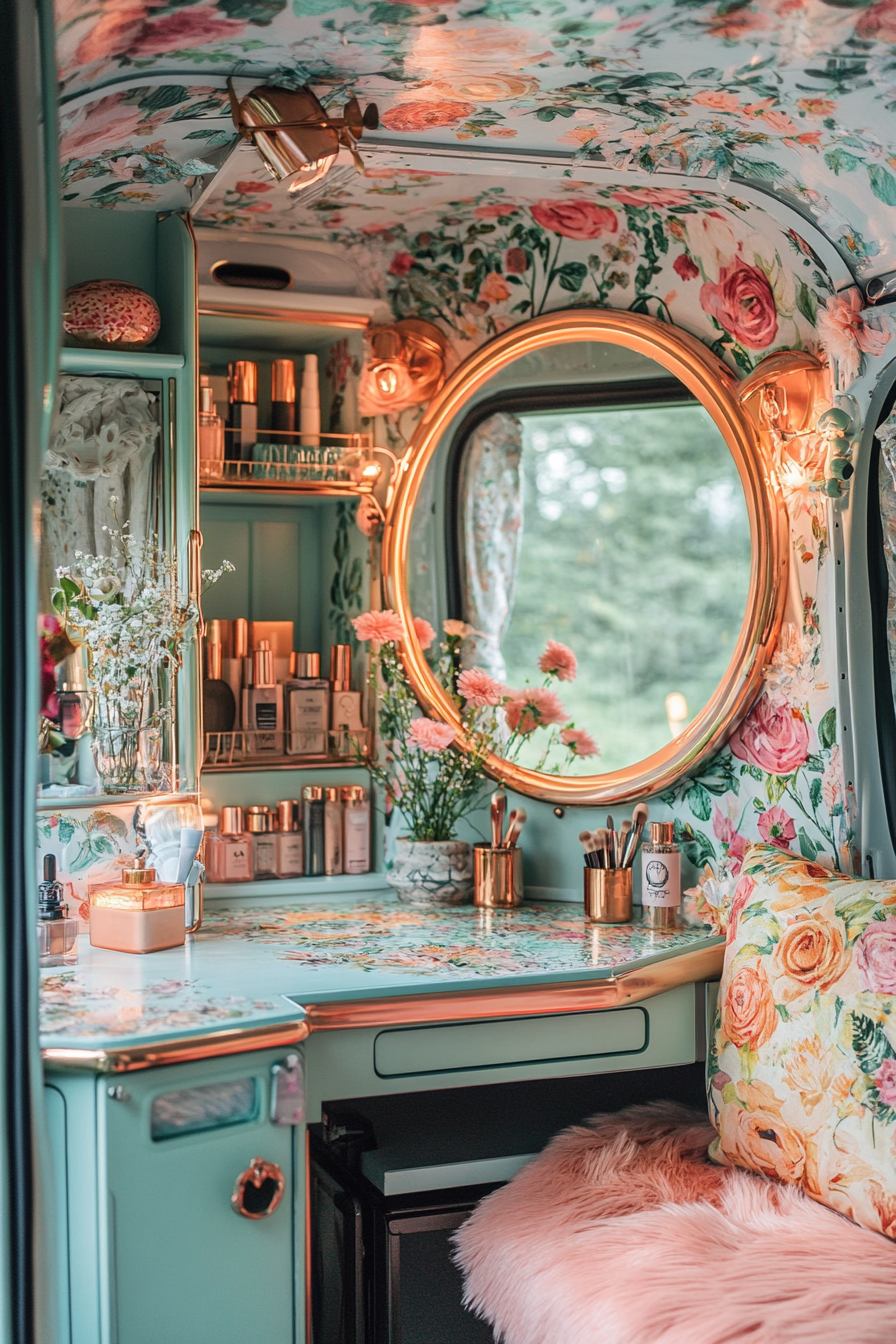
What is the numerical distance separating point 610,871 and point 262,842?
0.72 meters

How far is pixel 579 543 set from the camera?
8.55 feet

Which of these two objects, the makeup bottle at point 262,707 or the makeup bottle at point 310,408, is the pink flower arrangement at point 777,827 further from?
the makeup bottle at point 310,408

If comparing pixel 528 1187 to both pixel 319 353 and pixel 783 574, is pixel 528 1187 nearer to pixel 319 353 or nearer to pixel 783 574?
pixel 783 574

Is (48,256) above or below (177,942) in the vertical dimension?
above

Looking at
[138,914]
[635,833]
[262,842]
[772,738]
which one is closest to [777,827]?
[772,738]

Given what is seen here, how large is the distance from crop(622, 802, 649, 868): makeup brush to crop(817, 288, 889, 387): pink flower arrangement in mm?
860

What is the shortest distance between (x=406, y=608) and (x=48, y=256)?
53.1 inches

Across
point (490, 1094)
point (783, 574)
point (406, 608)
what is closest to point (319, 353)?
point (406, 608)

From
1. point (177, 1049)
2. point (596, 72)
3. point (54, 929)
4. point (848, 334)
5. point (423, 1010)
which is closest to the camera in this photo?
point (177, 1049)

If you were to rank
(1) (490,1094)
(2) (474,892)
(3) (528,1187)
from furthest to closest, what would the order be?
(2) (474,892)
(1) (490,1094)
(3) (528,1187)

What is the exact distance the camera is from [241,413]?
8.48 feet

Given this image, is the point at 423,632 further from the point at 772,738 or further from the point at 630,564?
the point at 772,738

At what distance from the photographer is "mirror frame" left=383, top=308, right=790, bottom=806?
2.36 metres

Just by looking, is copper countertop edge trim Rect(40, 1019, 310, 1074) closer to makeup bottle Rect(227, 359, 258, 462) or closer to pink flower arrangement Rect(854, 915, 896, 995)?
pink flower arrangement Rect(854, 915, 896, 995)
